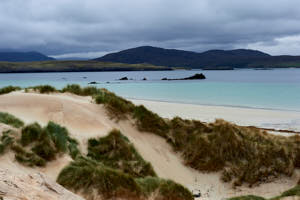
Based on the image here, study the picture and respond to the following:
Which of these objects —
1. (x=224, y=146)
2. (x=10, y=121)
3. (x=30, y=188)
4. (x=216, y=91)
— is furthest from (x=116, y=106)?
(x=216, y=91)

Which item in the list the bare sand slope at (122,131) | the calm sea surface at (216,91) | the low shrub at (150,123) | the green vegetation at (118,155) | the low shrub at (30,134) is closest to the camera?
the low shrub at (30,134)

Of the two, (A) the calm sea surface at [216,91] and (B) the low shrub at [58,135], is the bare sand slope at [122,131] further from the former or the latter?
(A) the calm sea surface at [216,91]

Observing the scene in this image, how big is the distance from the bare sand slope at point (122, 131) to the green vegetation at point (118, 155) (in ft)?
1.32

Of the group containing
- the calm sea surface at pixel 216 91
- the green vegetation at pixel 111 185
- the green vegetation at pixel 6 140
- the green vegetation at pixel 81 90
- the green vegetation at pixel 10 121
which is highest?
the green vegetation at pixel 81 90

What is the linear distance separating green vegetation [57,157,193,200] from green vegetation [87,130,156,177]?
2224 mm

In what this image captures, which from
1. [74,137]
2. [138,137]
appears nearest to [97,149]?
[74,137]

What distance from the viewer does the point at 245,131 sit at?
1119 cm

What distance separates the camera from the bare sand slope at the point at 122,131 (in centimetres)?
957

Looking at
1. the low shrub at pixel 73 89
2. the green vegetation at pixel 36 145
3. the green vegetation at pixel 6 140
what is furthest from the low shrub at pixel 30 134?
the low shrub at pixel 73 89

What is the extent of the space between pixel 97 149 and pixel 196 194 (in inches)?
126

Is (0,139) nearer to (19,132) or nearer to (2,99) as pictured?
(19,132)

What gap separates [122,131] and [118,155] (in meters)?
1.80

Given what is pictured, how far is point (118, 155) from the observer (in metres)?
9.22

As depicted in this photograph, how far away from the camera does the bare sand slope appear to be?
377 inches
